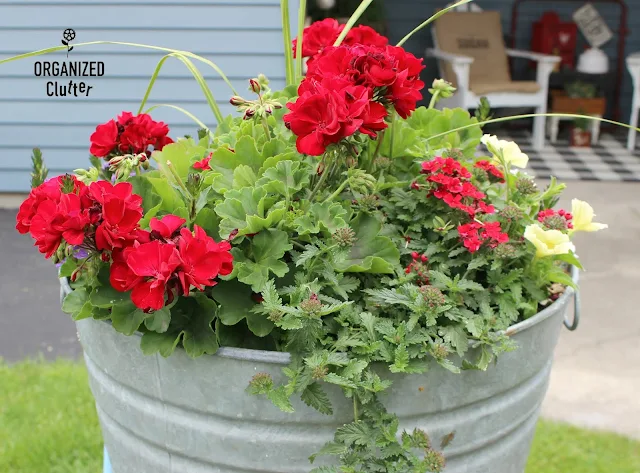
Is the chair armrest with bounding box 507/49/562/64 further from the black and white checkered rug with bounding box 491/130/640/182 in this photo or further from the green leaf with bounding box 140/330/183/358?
the green leaf with bounding box 140/330/183/358

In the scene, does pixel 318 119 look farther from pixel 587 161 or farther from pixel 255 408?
pixel 587 161

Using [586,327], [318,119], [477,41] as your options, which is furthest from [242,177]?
[477,41]

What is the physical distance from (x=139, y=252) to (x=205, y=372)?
167 millimetres

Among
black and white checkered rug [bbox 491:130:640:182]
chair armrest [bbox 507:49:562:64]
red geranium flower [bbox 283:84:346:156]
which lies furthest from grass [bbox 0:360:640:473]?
chair armrest [bbox 507:49:562:64]

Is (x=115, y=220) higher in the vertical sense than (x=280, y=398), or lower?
higher

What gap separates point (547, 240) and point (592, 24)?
582 cm

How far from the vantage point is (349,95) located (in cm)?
81

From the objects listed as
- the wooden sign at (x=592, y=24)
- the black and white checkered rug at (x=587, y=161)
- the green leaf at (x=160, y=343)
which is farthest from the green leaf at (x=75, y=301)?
the wooden sign at (x=592, y=24)

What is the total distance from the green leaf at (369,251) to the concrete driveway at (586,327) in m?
1.41

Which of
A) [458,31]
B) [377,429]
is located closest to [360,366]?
[377,429]

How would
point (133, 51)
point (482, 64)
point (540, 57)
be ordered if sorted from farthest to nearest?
point (482, 64)
point (540, 57)
point (133, 51)

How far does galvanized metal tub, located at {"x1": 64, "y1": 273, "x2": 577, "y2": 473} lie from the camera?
2.68ft

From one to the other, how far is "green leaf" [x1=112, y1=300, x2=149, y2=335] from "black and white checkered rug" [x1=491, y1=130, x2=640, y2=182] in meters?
3.98

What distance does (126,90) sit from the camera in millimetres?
3781
